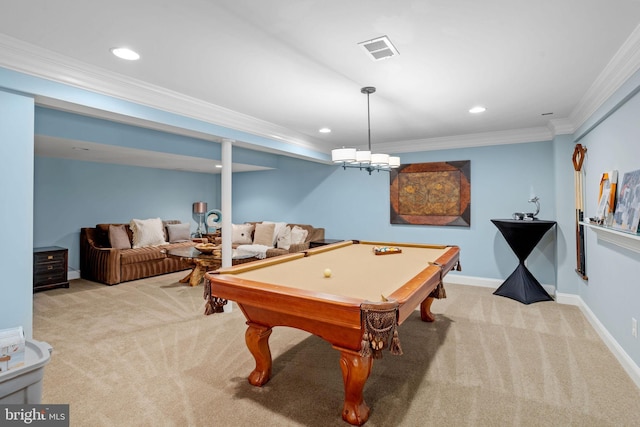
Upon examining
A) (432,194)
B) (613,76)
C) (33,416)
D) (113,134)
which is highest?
(613,76)

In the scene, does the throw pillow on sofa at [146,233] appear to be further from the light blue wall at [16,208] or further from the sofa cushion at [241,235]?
the light blue wall at [16,208]

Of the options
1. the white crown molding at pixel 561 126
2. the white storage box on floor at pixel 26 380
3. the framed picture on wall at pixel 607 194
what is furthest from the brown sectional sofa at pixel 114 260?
the white crown molding at pixel 561 126

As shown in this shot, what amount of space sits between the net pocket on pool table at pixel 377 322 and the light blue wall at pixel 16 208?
8.12 feet

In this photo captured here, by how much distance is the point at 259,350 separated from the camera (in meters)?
Answer: 2.28

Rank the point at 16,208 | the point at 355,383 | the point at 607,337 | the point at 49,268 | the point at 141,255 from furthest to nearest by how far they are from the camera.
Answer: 1. the point at 141,255
2. the point at 49,268
3. the point at 607,337
4. the point at 16,208
5. the point at 355,383

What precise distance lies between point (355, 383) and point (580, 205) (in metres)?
3.57

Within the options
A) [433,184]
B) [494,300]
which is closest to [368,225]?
[433,184]

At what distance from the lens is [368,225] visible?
5.86 meters

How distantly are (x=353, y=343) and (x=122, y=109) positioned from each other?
269 cm

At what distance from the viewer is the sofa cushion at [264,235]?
20.5 feet

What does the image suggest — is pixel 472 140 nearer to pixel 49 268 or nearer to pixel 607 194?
pixel 607 194

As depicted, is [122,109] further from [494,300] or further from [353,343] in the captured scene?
[494,300]

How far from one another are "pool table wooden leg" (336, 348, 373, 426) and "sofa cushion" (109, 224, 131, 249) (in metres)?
5.12

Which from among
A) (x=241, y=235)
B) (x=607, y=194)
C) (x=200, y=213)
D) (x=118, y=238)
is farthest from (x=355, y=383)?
(x=200, y=213)
